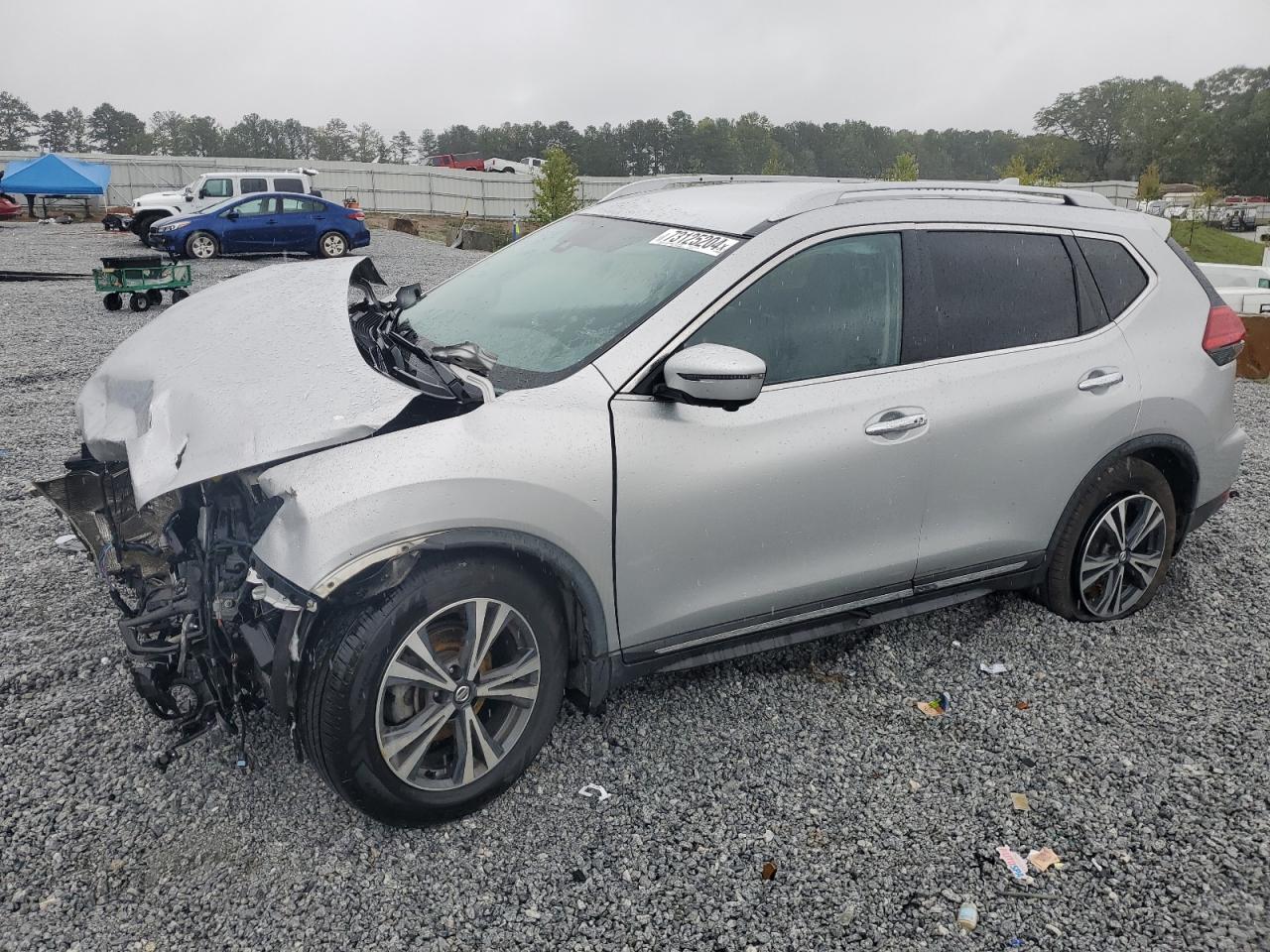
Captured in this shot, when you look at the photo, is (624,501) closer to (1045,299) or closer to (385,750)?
(385,750)

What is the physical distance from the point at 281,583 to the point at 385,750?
1.79 ft

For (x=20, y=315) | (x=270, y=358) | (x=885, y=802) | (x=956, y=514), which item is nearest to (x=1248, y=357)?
(x=956, y=514)

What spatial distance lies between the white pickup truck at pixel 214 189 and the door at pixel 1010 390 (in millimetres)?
22469

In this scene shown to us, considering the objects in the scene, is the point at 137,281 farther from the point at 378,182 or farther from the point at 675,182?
the point at 378,182

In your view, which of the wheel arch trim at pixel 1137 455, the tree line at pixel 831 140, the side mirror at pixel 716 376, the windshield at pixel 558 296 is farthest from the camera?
the tree line at pixel 831 140

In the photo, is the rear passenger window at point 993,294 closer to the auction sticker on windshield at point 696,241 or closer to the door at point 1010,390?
the door at point 1010,390

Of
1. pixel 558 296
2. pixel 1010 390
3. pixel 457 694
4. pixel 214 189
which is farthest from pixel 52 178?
pixel 1010 390

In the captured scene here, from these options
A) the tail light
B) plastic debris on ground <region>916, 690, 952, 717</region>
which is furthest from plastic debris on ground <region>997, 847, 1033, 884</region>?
the tail light

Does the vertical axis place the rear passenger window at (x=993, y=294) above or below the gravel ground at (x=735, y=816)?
above

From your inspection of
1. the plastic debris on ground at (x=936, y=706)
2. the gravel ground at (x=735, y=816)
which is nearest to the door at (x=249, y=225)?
the gravel ground at (x=735, y=816)

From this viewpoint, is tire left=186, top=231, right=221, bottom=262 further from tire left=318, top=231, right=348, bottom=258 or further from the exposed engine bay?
the exposed engine bay

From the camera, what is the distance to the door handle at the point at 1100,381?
3.67m

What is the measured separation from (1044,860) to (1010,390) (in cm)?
162

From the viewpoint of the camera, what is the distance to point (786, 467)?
9.94ft
